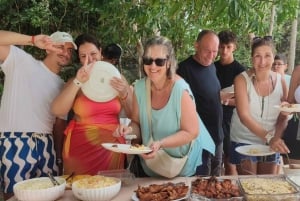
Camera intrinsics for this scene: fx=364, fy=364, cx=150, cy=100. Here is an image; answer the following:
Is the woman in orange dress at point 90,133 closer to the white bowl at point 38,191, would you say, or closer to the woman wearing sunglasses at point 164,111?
the woman wearing sunglasses at point 164,111

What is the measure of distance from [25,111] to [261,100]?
1.61 m

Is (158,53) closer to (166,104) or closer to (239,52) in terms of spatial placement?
(166,104)

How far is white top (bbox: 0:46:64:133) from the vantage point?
88.5 inches

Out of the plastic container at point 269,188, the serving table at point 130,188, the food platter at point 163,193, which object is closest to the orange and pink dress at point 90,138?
the serving table at point 130,188

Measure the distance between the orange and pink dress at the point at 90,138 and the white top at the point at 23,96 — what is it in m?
0.20

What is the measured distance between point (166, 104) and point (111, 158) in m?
0.54

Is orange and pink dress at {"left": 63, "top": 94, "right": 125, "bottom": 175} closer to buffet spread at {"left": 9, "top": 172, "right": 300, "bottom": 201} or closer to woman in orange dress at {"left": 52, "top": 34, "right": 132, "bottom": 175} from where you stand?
woman in orange dress at {"left": 52, "top": 34, "right": 132, "bottom": 175}

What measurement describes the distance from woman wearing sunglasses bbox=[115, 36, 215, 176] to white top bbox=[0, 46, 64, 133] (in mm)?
552

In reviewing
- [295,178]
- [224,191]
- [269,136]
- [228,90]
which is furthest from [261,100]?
[224,191]

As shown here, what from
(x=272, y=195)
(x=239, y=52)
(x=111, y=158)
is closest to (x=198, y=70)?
(x=111, y=158)

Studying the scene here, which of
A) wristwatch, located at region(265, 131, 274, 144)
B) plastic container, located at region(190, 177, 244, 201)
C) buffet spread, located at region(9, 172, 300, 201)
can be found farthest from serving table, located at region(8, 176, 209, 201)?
wristwatch, located at region(265, 131, 274, 144)

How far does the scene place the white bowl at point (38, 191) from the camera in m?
1.74

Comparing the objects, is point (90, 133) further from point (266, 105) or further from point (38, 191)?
point (266, 105)

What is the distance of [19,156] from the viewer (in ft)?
7.37
